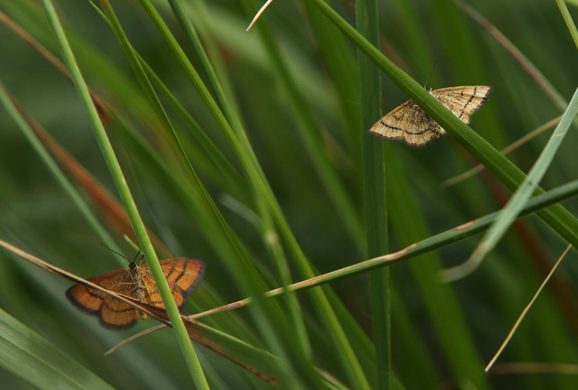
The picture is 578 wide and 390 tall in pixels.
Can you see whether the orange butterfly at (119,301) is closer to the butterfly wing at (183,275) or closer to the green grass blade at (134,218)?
the butterfly wing at (183,275)

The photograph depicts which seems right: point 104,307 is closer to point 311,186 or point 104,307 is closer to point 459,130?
point 459,130

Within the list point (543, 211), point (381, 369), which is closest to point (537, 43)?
point (543, 211)

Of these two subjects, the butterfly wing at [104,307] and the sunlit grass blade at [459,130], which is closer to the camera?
the sunlit grass blade at [459,130]

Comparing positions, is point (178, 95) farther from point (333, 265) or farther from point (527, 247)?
point (527, 247)

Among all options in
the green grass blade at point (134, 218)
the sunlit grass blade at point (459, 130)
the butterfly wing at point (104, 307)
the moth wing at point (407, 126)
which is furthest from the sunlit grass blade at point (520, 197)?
the butterfly wing at point (104, 307)

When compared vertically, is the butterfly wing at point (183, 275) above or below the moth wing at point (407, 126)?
below

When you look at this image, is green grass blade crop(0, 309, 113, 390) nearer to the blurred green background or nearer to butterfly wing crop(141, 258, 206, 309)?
the blurred green background

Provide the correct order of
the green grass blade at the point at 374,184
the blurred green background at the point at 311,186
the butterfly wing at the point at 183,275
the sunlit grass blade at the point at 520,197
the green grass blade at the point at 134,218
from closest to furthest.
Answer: the sunlit grass blade at the point at 520,197 → the green grass blade at the point at 134,218 → the green grass blade at the point at 374,184 → the butterfly wing at the point at 183,275 → the blurred green background at the point at 311,186
